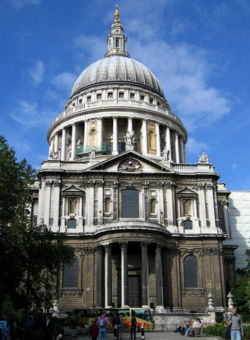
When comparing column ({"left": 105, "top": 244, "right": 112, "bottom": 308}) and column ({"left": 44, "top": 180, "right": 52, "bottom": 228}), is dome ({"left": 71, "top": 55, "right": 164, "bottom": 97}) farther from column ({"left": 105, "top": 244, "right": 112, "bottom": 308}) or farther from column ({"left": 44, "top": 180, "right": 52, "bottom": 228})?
column ({"left": 105, "top": 244, "right": 112, "bottom": 308})

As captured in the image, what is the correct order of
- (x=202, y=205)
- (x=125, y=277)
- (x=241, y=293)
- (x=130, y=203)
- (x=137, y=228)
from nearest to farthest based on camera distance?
(x=125, y=277) < (x=137, y=228) < (x=241, y=293) < (x=130, y=203) < (x=202, y=205)

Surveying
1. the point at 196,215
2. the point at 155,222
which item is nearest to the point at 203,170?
the point at 196,215

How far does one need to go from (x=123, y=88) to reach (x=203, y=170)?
908 inches

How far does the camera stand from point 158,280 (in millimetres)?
43344

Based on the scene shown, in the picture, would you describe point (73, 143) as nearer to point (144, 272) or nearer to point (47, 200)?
point (47, 200)

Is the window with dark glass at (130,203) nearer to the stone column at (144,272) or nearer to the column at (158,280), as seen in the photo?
the column at (158,280)

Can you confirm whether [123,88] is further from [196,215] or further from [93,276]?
[93,276]

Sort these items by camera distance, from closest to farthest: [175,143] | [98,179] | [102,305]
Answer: [102,305]
[98,179]
[175,143]

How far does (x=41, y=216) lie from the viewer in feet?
157

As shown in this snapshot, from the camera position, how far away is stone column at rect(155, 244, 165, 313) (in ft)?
138

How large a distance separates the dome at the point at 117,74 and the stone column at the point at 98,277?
32.5 metres

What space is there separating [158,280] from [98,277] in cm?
605

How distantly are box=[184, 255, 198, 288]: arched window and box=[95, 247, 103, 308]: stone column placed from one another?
931 centimetres

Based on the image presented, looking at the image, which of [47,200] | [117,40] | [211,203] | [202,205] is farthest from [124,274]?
[117,40]
